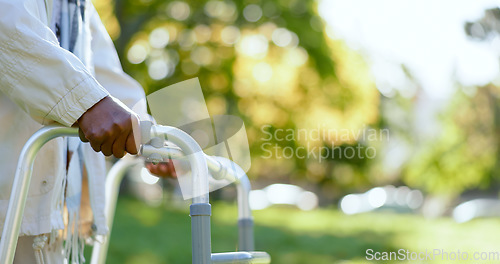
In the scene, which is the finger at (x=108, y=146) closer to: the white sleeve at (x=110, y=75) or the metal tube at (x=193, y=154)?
the metal tube at (x=193, y=154)

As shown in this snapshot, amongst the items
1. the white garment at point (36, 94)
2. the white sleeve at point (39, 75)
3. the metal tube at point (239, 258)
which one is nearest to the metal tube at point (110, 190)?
the white garment at point (36, 94)

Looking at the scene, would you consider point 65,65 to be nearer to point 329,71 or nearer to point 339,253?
point 339,253

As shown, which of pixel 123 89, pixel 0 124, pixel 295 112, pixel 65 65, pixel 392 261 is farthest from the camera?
pixel 295 112

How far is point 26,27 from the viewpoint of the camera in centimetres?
154

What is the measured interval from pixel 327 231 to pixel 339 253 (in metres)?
1.96

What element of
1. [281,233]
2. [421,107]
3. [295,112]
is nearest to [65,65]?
[281,233]

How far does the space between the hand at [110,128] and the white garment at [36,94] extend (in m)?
0.02

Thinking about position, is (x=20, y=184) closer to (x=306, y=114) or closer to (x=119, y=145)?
(x=119, y=145)

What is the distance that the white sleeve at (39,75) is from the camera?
58.5 inches

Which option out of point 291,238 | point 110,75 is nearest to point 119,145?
point 110,75

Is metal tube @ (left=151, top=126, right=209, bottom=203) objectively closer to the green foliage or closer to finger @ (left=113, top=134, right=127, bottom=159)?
finger @ (left=113, top=134, right=127, bottom=159)

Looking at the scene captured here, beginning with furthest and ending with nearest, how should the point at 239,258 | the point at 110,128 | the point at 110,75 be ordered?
the point at 110,75
the point at 239,258
the point at 110,128

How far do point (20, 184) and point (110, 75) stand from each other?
73 cm

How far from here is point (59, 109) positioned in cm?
149
